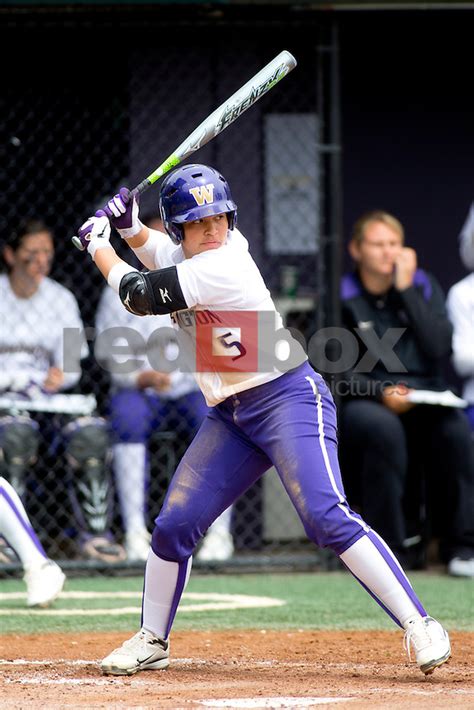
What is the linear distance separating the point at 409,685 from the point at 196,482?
0.83m

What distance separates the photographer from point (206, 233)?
3.75m

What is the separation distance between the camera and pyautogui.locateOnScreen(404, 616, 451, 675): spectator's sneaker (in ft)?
11.3

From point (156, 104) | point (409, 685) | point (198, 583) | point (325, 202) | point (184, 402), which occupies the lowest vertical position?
point (198, 583)

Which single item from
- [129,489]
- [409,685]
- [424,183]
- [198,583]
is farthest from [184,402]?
[409,685]

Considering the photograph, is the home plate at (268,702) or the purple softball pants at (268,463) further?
the purple softball pants at (268,463)

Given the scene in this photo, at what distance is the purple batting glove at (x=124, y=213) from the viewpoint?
3.94m

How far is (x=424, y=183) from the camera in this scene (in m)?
7.73

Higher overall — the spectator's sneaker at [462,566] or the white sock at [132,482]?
the white sock at [132,482]

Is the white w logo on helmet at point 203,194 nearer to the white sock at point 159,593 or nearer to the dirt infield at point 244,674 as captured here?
the white sock at point 159,593

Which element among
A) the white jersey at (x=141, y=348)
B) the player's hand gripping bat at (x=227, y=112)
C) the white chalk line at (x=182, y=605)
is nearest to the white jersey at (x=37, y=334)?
the white jersey at (x=141, y=348)

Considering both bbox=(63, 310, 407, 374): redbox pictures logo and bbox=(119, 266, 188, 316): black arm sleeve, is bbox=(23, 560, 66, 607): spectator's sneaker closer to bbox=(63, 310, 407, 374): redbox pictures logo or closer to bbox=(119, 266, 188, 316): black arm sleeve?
bbox=(63, 310, 407, 374): redbox pictures logo

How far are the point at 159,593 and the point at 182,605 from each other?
1.44 metres

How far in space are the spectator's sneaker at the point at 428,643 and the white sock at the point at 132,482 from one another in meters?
2.79

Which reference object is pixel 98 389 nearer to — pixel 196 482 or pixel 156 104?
pixel 156 104
